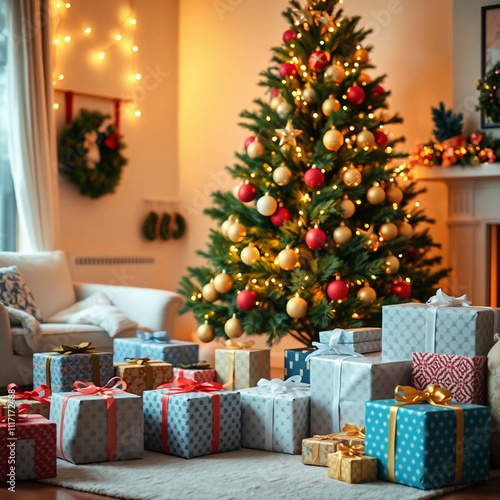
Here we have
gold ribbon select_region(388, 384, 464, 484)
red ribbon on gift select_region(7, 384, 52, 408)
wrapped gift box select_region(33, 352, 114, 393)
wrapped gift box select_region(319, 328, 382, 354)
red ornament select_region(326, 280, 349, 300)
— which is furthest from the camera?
red ornament select_region(326, 280, 349, 300)

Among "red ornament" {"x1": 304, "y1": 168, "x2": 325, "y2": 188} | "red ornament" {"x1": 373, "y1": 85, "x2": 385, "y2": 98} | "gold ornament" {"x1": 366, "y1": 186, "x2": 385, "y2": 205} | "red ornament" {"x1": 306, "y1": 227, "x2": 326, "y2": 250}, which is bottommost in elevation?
"red ornament" {"x1": 306, "y1": 227, "x2": 326, "y2": 250}

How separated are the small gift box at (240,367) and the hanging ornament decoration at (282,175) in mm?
931

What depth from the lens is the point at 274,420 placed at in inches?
132

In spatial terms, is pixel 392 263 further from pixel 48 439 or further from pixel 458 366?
pixel 48 439

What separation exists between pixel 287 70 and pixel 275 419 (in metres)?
2.12

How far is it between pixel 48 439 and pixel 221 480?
0.60 m

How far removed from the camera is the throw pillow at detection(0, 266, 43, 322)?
186 inches

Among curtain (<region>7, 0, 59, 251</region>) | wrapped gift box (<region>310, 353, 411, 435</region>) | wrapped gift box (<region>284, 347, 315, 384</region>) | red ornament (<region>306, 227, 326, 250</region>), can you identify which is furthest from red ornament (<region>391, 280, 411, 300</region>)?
curtain (<region>7, 0, 59, 251</region>)

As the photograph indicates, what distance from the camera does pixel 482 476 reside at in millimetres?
2908

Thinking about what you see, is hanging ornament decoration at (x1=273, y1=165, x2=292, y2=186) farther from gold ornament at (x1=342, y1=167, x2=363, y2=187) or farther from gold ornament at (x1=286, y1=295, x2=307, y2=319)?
gold ornament at (x1=286, y1=295, x2=307, y2=319)

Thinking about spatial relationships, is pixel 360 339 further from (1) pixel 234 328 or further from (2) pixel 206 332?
(2) pixel 206 332

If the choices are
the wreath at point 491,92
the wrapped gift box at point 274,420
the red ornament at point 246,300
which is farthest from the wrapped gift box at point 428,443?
the wreath at point 491,92

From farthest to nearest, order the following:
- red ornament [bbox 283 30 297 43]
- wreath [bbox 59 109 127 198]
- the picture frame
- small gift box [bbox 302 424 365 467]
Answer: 1. wreath [bbox 59 109 127 198]
2. the picture frame
3. red ornament [bbox 283 30 297 43]
4. small gift box [bbox 302 424 365 467]

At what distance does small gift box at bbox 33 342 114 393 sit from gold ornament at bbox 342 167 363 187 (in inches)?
62.0
